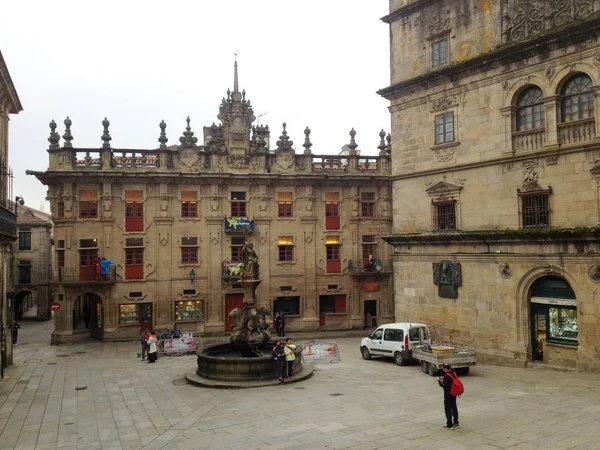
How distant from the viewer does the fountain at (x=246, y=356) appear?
20594 mm

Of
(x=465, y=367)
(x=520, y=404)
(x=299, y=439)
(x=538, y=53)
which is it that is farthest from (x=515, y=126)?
(x=299, y=439)

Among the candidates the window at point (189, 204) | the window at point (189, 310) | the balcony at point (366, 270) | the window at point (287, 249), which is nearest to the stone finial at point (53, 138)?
the window at point (189, 204)

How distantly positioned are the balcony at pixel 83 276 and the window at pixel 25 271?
19866mm

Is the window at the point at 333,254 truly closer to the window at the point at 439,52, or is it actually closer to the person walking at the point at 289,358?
the window at the point at 439,52

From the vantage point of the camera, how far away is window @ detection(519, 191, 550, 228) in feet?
71.5

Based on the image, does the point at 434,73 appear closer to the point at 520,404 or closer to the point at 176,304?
the point at 520,404

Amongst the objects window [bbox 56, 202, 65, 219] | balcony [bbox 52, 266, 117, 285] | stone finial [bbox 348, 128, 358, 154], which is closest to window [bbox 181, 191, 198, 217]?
balcony [bbox 52, 266, 117, 285]

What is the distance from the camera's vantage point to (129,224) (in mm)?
36688

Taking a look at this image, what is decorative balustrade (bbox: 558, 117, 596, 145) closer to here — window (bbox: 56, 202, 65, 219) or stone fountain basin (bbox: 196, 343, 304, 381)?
stone fountain basin (bbox: 196, 343, 304, 381)

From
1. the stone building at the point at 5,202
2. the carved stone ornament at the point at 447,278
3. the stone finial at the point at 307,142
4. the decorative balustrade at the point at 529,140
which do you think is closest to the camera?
the decorative balustrade at the point at 529,140

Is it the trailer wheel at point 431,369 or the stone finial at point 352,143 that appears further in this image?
the stone finial at point 352,143

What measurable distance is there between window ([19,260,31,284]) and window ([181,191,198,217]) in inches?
951

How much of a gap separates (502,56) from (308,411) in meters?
16.4

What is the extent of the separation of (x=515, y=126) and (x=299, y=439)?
16.1 metres
